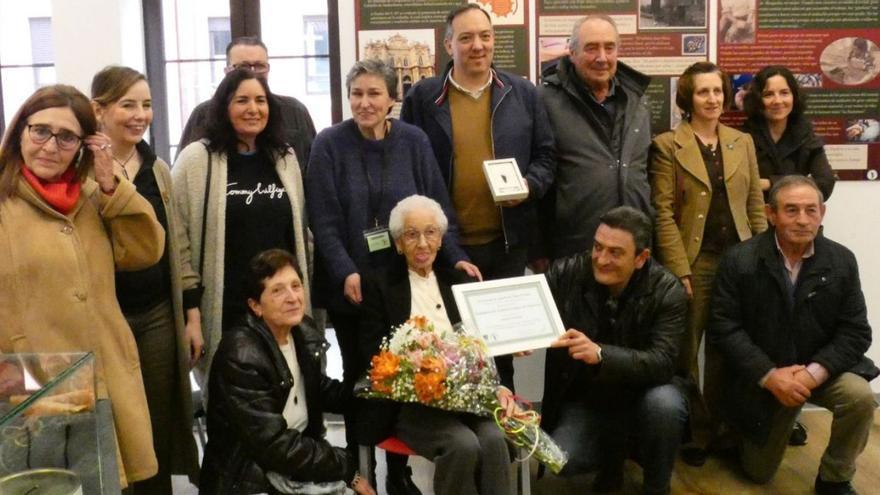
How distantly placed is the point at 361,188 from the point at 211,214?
58 cm

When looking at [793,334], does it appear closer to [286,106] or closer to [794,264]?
[794,264]

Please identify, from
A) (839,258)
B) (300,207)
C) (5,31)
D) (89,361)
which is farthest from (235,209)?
(5,31)

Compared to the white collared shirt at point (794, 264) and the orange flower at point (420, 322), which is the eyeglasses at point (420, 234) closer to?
the orange flower at point (420, 322)

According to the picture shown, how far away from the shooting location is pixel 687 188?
12.1 ft

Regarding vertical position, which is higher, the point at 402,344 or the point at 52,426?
the point at 52,426

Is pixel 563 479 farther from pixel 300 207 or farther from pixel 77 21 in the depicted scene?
pixel 77 21

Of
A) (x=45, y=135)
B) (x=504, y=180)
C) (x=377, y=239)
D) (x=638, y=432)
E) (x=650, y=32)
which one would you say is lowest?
(x=638, y=432)

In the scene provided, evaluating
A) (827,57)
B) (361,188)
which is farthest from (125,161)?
(827,57)

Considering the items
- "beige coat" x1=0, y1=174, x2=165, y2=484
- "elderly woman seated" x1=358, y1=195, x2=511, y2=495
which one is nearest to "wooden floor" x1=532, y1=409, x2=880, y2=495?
"elderly woman seated" x1=358, y1=195, x2=511, y2=495

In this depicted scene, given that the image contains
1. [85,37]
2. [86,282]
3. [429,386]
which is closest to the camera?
[86,282]

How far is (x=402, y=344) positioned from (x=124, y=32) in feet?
9.08

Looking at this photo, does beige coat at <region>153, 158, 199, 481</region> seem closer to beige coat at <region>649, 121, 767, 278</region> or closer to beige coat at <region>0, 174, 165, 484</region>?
beige coat at <region>0, 174, 165, 484</region>

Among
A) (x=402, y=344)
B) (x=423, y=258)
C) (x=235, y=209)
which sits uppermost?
(x=235, y=209)

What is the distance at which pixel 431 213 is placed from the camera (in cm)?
300
